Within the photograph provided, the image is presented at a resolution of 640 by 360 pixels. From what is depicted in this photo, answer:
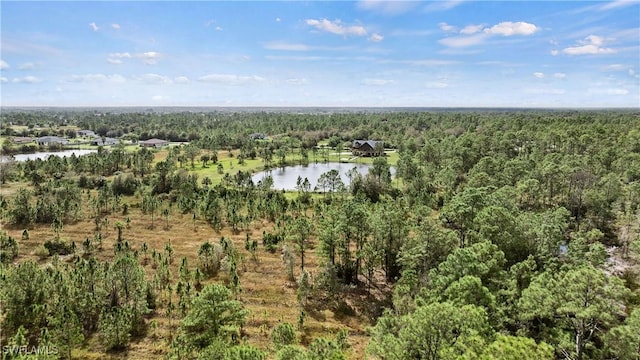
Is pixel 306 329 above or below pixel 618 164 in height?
below

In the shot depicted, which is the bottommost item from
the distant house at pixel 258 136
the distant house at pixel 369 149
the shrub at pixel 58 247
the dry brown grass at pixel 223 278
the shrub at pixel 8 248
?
the dry brown grass at pixel 223 278

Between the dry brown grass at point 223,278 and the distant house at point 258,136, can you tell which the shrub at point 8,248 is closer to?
the dry brown grass at point 223,278

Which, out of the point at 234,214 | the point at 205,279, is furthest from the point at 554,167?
the point at 205,279

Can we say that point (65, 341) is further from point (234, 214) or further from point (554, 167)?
point (554, 167)

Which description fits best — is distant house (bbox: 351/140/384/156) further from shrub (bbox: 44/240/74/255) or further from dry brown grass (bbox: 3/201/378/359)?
shrub (bbox: 44/240/74/255)

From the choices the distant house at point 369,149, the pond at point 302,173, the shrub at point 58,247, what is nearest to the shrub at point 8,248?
the shrub at point 58,247

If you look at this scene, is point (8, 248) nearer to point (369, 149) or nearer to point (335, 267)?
point (335, 267)

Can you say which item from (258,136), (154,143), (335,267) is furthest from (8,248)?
(258,136)
